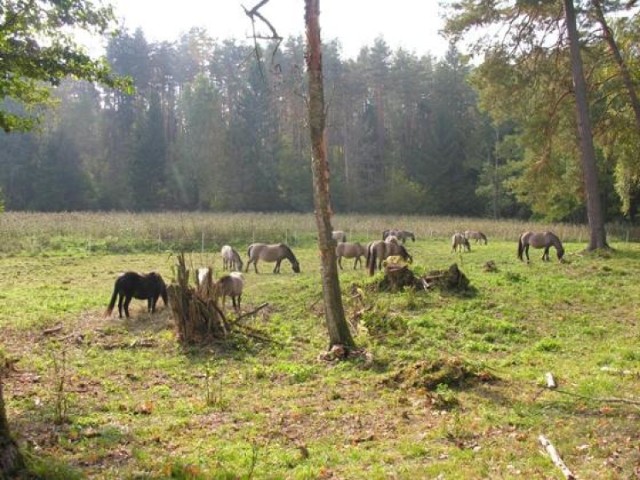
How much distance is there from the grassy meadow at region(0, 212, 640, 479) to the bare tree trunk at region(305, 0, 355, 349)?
0.73 meters

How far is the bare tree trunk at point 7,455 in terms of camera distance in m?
4.65

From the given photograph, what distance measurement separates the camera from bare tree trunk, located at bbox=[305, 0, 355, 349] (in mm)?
9805

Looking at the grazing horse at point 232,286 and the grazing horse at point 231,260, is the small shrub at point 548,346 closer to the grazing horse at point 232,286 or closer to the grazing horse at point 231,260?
the grazing horse at point 232,286

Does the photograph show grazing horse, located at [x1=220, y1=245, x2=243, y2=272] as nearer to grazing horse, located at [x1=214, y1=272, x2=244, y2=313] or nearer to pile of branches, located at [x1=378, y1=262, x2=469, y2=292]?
grazing horse, located at [x1=214, y1=272, x2=244, y2=313]

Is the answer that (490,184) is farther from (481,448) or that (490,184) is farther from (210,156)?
(481,448)

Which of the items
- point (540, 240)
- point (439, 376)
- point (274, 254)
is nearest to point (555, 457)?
point (439, 376)

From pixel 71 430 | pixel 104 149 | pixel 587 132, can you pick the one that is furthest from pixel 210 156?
pixel 71 430

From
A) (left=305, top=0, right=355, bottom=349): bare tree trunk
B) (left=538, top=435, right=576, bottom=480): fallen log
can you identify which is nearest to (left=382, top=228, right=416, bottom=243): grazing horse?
(left=305, top=0, right=355, bottom=349): bare tree trunk

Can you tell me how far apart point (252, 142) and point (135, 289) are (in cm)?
4704

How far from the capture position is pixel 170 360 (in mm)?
10523

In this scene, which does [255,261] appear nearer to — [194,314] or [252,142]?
[194,314]

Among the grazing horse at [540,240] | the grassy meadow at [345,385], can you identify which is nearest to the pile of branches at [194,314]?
the grassy meadow at [345,385]

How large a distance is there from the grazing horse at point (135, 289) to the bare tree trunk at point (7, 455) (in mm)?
9379

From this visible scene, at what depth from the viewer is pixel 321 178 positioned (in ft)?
32.9
